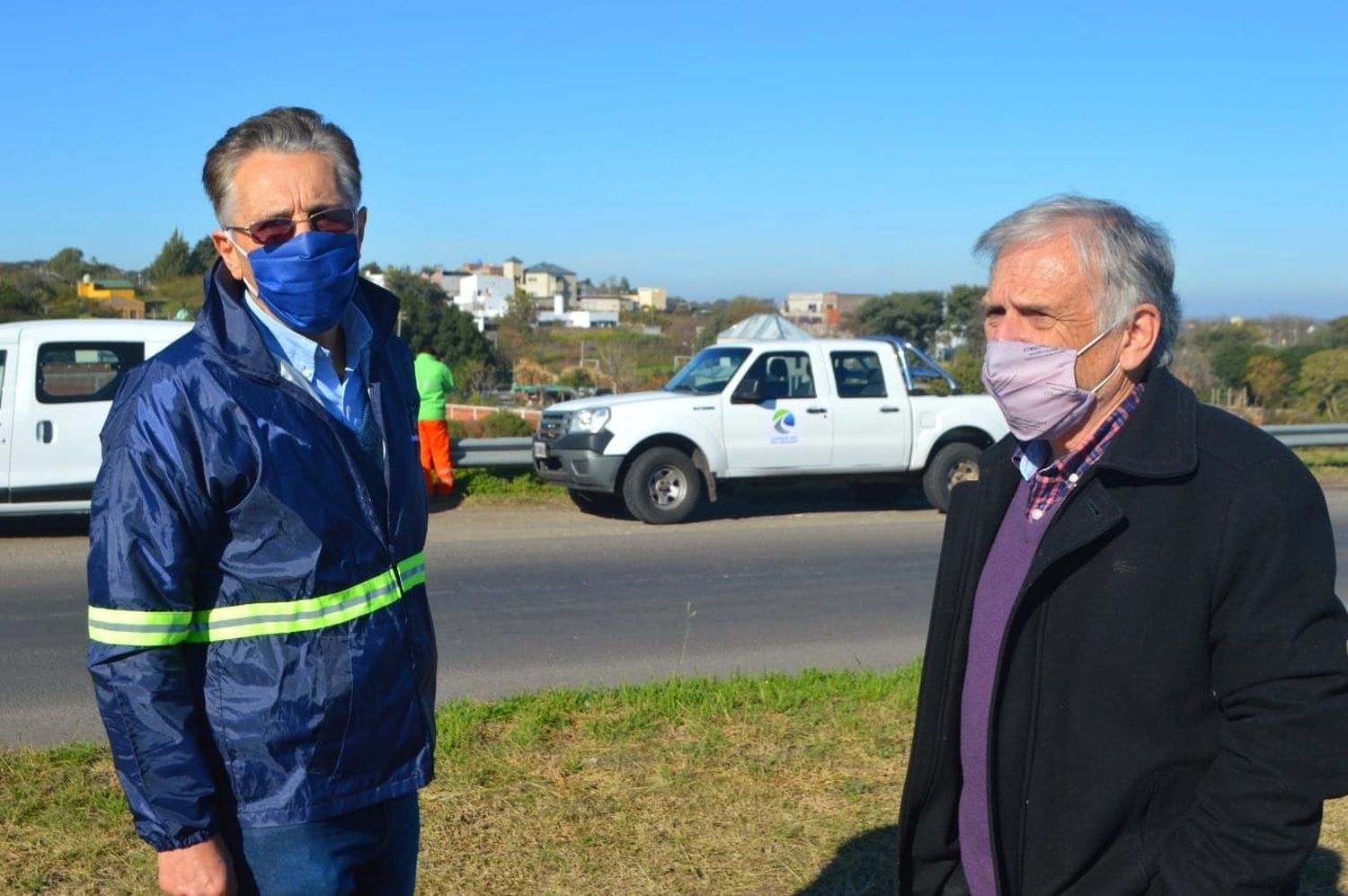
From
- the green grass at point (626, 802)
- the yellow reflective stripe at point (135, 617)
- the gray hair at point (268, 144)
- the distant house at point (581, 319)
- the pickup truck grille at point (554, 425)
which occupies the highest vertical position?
the distant house at point (581, 319)

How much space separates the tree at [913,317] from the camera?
30891 millimetres

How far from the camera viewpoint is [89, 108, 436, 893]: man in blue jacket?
224 cm

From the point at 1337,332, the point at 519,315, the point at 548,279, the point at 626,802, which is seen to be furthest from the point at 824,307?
the point at 548,279

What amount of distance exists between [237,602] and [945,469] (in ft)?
40.9

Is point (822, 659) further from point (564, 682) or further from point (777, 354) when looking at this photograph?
point (777, 354)

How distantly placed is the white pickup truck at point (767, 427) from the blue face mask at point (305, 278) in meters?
10.4

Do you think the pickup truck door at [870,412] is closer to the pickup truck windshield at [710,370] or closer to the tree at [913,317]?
the pickup truck windshield at [710,370]

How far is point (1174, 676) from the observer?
84.6 inches

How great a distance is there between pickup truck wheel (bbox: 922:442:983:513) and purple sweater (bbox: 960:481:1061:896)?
1171 centimetres

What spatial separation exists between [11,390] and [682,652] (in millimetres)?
7262

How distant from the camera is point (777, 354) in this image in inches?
546

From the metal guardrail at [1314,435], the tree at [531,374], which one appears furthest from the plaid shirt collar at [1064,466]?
the tree at [531,374]

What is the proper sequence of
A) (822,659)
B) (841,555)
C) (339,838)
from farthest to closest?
(841,555), (822,659), (339,838)

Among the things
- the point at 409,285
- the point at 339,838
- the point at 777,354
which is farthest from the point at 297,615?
the point at 409,285
